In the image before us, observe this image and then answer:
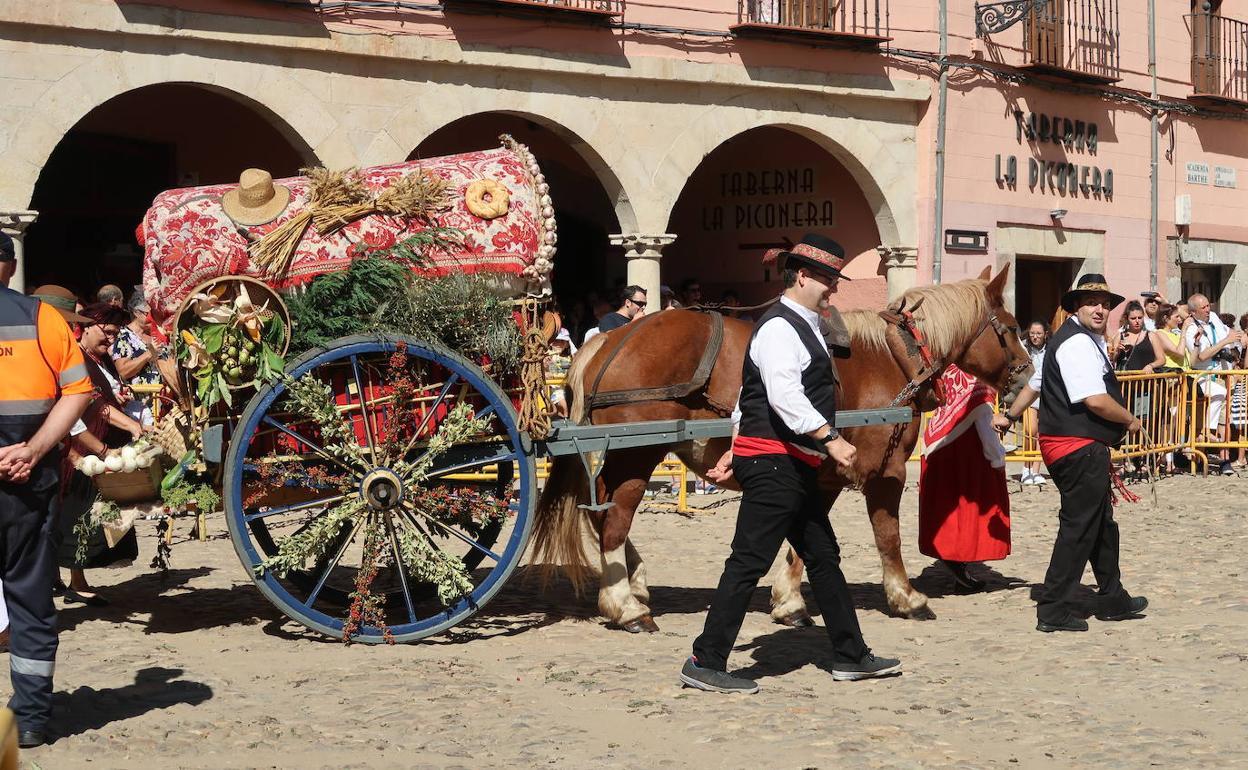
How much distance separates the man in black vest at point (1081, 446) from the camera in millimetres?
7242

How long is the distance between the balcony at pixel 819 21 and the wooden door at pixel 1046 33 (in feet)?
7.82

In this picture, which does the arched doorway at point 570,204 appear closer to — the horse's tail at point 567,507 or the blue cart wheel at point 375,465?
the horse's tail at point 567,507

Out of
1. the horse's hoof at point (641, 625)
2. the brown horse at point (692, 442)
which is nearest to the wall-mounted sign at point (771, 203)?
the brown horse at point (692, 442)

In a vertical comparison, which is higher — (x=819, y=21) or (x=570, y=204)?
(x=819, y=21)

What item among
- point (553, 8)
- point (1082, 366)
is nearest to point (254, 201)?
point (1082, 366)

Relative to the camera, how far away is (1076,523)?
289 inches

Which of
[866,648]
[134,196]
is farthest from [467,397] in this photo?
[134,196]

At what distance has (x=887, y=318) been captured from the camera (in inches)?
302

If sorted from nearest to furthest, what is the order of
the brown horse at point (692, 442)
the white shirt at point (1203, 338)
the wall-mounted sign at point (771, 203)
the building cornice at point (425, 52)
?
the brown horse at point (692, 442) → the building cornice at point (425, 52) → the white shirt at point (1203, 338) → the wall-mounted sign at point (771, 203)

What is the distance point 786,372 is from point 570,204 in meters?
12.9

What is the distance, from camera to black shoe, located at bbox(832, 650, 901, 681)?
20.1 feet

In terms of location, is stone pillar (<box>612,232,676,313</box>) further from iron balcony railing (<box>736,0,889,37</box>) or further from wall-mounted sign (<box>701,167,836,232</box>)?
wall-mounted sign (<box>701,167,836,232</box>)

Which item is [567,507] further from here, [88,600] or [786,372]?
[88,600]

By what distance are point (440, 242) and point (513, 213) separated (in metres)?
0.37
